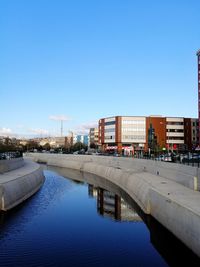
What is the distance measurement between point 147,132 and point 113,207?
110 meters

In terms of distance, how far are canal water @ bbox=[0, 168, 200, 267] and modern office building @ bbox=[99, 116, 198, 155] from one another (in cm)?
10868

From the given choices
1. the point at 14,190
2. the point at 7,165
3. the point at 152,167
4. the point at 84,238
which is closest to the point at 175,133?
the point at 152,167

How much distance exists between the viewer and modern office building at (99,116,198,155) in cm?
14875

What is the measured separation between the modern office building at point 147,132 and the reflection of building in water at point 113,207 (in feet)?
314

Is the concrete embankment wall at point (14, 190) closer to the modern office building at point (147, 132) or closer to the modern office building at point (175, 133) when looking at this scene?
the modern office building at point (147, 132)

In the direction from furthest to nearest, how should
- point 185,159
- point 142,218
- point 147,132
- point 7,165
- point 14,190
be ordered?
point 147,132, point 7,165, point 185,159, point 14,190, point 142,218

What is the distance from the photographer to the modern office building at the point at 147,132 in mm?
148750

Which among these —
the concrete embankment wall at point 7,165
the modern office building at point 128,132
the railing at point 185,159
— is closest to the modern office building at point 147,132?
the modern office building at point 128,132

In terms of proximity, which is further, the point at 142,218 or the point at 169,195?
the point at 142,218

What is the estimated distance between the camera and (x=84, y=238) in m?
25.3

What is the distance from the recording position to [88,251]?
72.9 ft

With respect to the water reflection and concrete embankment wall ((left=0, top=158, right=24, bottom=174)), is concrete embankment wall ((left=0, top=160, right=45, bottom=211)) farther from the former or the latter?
the water reflection

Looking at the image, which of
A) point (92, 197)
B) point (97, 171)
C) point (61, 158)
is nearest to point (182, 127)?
point (61, 158)

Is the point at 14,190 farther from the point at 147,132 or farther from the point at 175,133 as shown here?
the point at 175,133
